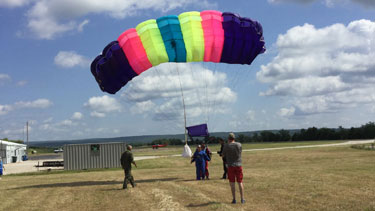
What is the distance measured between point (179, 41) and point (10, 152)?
48.8m

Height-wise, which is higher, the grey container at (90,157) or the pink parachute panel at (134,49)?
the pink parachute panel at (134,49)

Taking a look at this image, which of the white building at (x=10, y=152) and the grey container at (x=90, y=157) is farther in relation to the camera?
the white building at (x=10, y=152)

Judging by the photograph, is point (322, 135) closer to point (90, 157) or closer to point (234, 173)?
point (90, 157)

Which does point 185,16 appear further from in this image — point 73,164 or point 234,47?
point 73,164

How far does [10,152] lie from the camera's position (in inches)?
2221

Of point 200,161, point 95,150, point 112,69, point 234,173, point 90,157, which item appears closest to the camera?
point 234,173

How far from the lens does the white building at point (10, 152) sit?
5400 cm

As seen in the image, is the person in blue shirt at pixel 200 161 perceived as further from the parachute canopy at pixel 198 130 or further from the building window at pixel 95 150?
the building window at pixel 95 150

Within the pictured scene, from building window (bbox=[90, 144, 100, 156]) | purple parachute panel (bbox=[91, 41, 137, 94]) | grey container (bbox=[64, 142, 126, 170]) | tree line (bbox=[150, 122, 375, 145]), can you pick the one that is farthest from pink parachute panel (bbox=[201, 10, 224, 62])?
tree line (bbox=[150, 122, 375, 145])

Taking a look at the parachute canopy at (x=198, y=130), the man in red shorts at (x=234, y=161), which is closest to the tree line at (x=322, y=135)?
the parachute canopy at (x=198, y=130)

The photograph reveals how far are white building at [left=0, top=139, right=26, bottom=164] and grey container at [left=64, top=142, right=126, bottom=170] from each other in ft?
70.8

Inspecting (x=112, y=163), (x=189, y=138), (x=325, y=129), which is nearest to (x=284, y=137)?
(x=325, y=129)

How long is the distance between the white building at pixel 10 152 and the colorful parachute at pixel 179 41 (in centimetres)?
4243

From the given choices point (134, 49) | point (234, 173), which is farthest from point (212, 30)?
point (234, 173)
